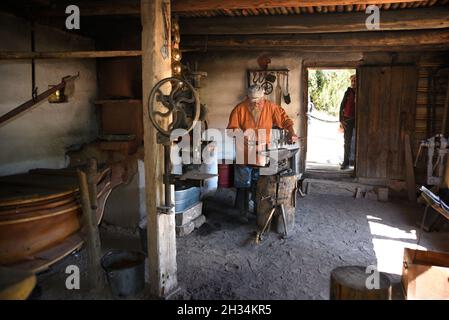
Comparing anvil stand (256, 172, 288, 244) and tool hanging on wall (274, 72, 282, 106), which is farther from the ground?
tool hanging on wall (274, 72, 282, 106)

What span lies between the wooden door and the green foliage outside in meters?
7.16

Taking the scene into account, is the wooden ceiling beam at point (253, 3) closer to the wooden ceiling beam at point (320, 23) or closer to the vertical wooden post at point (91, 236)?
the wooden ceiling beam at point (320, 23)

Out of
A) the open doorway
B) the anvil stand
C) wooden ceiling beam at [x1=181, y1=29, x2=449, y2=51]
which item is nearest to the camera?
the anvil stand

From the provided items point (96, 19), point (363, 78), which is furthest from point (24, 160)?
point (363, 78)

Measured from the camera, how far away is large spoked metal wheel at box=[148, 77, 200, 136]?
11.2 feet

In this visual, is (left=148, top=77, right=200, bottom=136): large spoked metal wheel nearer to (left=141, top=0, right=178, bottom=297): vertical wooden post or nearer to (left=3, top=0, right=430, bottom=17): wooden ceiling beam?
(left=141, top=0, right=178, bottom=297): vertical wooden post

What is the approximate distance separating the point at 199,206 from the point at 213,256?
1.44m

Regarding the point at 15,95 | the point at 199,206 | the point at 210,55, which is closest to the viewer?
the point at 15,95

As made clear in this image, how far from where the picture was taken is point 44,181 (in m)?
4.01

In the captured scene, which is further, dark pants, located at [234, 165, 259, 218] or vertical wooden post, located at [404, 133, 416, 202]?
vertical wooden post, located at [404, 133, 416, 202]

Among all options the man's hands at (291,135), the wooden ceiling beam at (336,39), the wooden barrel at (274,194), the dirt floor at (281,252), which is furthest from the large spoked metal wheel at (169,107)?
the wooden ceiling beam at (336,39)

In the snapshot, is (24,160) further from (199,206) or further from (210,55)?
(210,55)

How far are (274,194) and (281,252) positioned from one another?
3.00 feet

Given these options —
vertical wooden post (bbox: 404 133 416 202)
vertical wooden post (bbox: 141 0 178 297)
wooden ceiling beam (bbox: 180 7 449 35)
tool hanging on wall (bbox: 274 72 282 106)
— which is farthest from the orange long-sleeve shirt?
vertical wooden post (bbox: 404 133 416 202)
